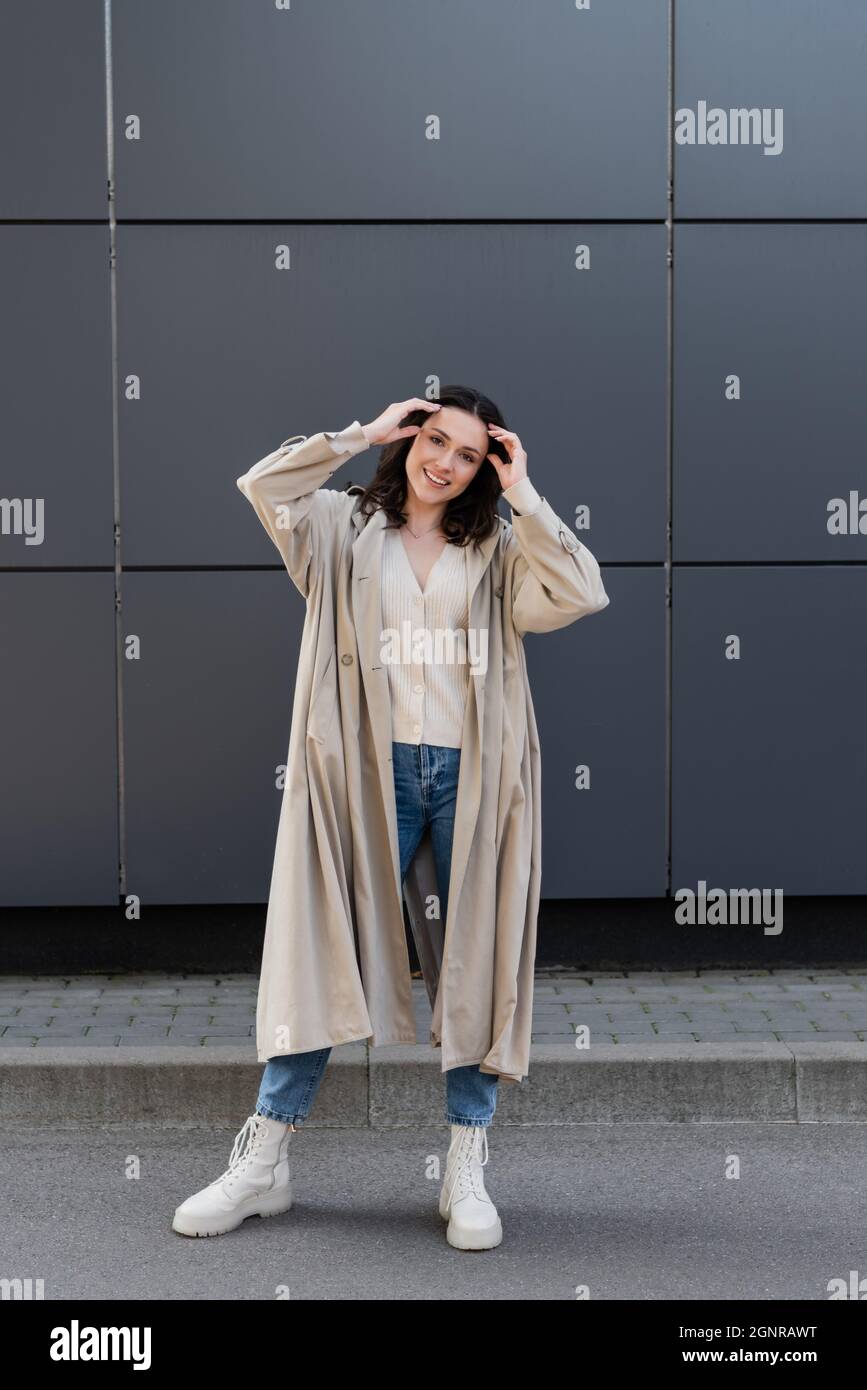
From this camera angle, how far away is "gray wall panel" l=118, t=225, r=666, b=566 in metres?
5.55

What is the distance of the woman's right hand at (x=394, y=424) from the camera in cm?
348

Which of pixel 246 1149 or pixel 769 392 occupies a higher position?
pixel 769 392

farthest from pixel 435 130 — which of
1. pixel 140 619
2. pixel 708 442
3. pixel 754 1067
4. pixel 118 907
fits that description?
pixel 754 1067

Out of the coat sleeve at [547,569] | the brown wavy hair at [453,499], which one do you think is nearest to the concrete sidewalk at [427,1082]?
the coat sleeve at [547,569]

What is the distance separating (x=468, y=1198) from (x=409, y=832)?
929 mm

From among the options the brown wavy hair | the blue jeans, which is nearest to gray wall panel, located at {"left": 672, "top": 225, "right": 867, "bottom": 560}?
the brown wavy hair

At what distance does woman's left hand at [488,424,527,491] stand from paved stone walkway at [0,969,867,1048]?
2118 millimetres

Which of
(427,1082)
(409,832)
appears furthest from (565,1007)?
(409,832)

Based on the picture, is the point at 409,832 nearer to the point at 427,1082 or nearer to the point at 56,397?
the point at 427,1082

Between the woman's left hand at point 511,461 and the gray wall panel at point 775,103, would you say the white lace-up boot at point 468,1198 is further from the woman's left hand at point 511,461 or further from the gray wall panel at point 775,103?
the gray wall panel at point 775,103

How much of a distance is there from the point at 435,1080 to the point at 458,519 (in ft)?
5.97

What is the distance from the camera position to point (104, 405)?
18.2ft

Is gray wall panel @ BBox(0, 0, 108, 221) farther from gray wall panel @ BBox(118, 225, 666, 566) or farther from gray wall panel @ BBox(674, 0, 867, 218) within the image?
gray wall panel @ BBox(674, 0, 867, 218)

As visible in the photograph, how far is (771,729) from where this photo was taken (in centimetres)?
576
